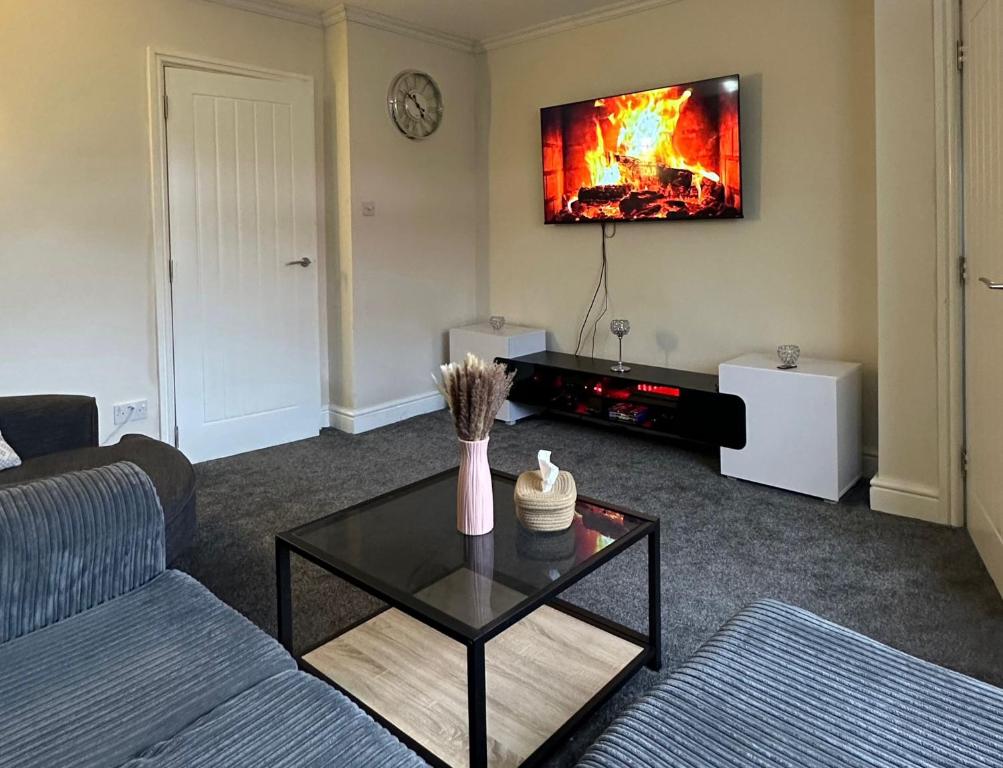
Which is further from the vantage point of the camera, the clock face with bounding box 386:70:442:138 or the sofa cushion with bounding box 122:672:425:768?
the clock face with bounding box 386:70:442:138

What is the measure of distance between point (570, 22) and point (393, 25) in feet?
3.34

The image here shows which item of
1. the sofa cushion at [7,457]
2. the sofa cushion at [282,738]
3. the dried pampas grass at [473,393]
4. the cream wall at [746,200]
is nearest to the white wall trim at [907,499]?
the cream wall at [746,200]

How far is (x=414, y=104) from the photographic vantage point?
4.30m

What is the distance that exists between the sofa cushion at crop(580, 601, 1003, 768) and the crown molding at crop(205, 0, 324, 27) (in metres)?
3.82

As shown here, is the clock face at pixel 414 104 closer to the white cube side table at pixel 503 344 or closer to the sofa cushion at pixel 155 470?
the white cube side table at pixel 503 344

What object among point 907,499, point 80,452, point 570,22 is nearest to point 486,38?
point 570,22

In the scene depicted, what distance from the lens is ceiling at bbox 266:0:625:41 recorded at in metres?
3.83

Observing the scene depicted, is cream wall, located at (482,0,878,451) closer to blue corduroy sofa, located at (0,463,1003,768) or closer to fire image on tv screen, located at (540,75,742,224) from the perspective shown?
fire image on tv screen, located at (540,75,742,224)

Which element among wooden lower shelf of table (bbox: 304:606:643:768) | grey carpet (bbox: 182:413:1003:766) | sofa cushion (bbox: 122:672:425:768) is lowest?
wooden lower shelf of table (bbox: 304:606:643:768)

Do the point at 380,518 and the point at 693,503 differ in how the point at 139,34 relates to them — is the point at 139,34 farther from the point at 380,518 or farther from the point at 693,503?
the point at 693,503

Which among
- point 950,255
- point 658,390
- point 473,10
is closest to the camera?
point 950,255

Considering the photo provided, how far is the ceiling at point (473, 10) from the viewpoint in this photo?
3.83 m

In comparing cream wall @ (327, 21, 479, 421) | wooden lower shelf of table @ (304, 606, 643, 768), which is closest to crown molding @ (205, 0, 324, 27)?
cream wall @ (327, 21, 479, 421)

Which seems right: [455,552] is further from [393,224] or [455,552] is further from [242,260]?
[393,224]
